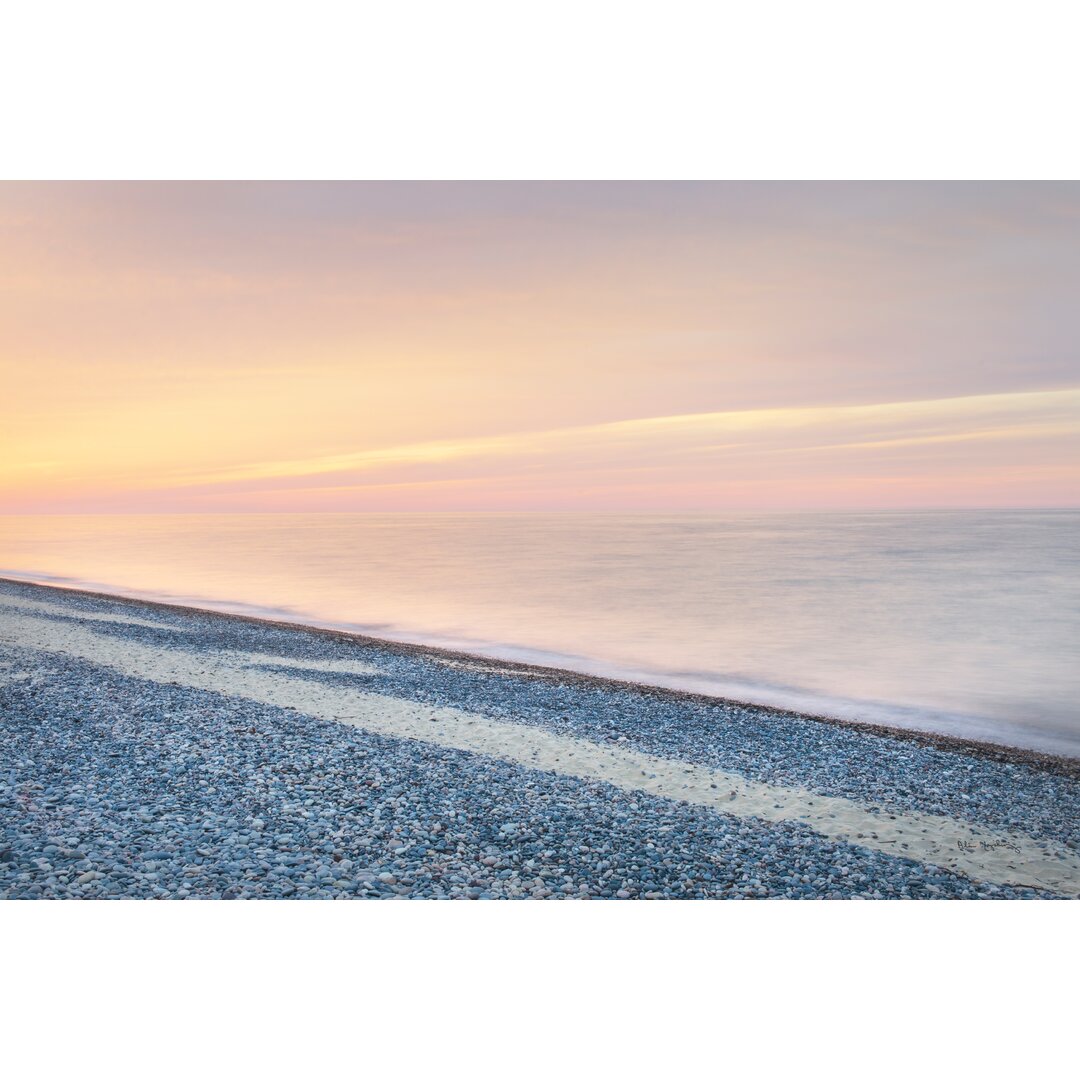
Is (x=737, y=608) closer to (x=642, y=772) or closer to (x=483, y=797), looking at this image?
(x=642, y=772)

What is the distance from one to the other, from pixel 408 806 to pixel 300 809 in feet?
2.27

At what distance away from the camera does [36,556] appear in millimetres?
35969

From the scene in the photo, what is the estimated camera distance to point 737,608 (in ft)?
67.5

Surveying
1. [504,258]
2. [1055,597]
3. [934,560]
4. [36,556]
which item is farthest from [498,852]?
[36,556]

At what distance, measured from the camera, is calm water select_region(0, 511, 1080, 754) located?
454 inches

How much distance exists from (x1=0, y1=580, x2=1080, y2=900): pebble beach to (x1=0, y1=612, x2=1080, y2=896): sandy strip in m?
0.03

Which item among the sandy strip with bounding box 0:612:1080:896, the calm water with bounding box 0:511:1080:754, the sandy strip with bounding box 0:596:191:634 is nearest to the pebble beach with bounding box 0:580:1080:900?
the sandy strip with bounding box 0:612:1080:896

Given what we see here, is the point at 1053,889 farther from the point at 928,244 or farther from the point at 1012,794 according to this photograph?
the point at 928,244

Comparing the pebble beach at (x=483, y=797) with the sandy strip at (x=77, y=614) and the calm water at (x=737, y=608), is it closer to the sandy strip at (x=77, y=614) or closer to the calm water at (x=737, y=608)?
the calm water at (x=737, y=608)

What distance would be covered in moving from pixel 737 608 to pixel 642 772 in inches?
578

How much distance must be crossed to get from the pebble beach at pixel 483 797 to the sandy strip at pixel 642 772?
0.10 ft
